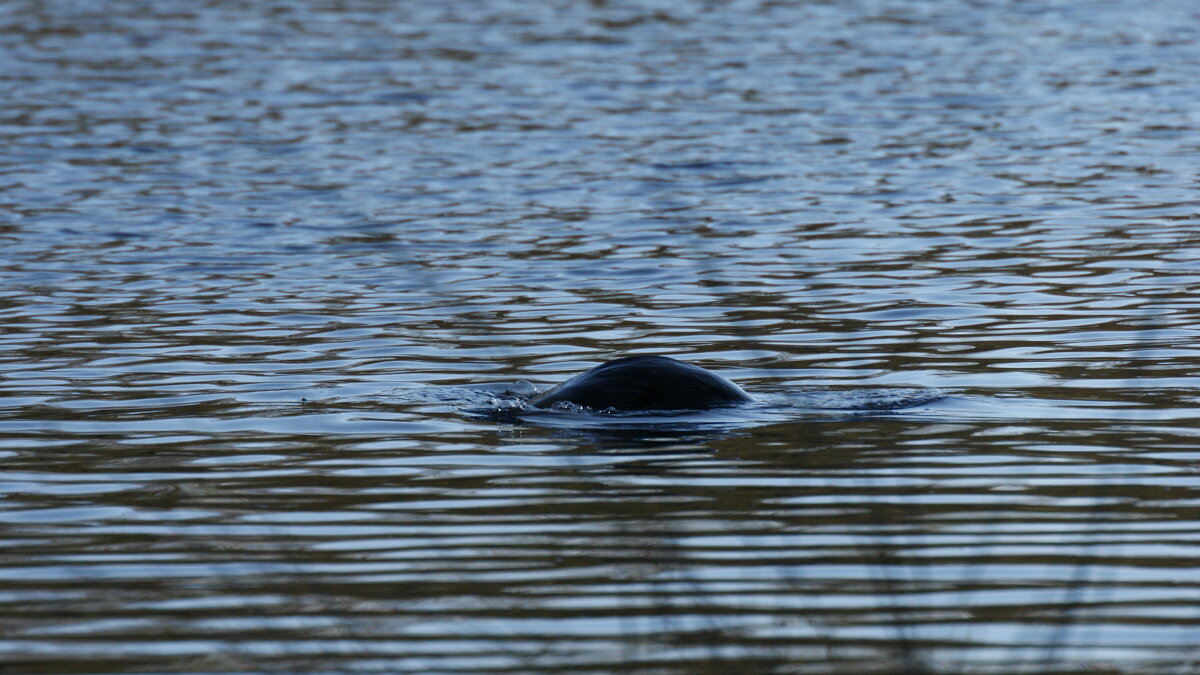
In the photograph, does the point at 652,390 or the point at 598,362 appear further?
the point at 598,362

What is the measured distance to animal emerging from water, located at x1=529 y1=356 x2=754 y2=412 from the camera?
9.68 meters

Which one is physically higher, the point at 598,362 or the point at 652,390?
the point at 652,390

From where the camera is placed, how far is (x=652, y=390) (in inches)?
382

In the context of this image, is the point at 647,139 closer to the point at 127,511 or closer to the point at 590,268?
the point at 590,268

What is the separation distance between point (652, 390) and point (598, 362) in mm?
1524

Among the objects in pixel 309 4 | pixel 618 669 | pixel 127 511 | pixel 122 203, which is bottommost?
pixel 309 4

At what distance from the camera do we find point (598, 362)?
36.7 feet

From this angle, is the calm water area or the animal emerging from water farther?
the animal emerging from water

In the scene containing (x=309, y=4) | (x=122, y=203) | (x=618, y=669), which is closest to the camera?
(x=618, y=669)

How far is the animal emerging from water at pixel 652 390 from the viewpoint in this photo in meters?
9.68

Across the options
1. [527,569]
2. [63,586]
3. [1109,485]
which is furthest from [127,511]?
[1109,485]

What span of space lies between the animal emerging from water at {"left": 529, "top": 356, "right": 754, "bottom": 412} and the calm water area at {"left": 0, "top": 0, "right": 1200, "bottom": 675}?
0.22m

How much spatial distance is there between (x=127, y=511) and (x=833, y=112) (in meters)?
17.3

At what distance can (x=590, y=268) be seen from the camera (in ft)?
48.3
